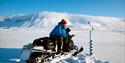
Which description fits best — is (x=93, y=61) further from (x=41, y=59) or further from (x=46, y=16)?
(x=46, y=16)

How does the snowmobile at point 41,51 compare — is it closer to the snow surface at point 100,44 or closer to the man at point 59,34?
the man at point 59,34

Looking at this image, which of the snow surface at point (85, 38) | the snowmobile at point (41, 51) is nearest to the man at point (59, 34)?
the snowmobile at point (41, 51)

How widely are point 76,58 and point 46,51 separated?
185 cm

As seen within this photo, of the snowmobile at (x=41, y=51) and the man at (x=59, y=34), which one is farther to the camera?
the man at (x=59, y=34)

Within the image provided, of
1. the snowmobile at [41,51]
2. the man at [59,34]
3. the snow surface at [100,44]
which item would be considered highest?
the man at [59,34]

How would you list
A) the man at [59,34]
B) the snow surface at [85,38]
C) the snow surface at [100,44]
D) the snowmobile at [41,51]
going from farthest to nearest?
the snow surface at [85,38]
the snow surface at [100,44]
the man at [59,34]
the snowmobile at [41,51]

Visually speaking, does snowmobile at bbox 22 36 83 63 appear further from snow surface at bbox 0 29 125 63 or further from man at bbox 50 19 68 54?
snow surface at bbox 0 29 125 63

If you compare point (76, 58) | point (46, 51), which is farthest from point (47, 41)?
point (76, 58)

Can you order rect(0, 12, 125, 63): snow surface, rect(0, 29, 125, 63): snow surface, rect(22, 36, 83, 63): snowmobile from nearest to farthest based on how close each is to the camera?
rect(22, 36, 83, 63): snowmobile
rect(0, 29, 125, 63): snow surface
rect(0, 12, 125, 63): snow surface

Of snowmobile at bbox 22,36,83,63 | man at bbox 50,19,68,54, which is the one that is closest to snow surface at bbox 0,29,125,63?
man at bbox 50,19,68,54

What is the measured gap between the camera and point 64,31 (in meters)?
11.1

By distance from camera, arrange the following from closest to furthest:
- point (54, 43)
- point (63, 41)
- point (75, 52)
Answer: point (54, 43), point (63, 41), point (75, 52)

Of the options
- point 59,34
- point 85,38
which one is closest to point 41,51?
point 59,34

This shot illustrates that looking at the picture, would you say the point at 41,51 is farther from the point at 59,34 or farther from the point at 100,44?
the point at 100,44
